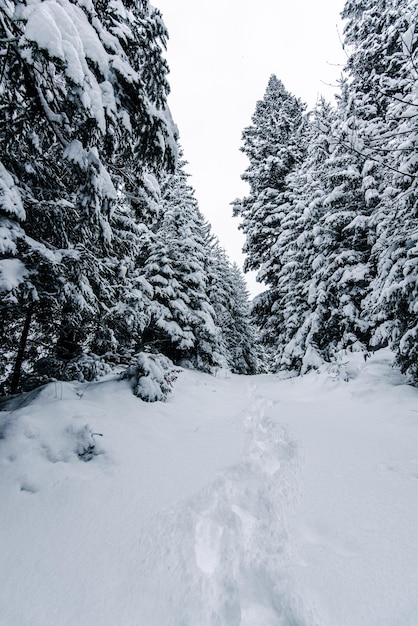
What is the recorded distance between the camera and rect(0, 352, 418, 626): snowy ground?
1.79 metres

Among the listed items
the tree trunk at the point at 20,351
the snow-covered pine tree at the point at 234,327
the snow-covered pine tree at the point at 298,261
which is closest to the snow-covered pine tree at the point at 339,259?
the snow-covered pine tree at the point at 298,261

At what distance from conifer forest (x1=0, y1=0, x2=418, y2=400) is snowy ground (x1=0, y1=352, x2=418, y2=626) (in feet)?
5.86

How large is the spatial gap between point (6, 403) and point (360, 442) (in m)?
5.21

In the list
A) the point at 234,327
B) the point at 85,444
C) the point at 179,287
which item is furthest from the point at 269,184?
the point at 85,444

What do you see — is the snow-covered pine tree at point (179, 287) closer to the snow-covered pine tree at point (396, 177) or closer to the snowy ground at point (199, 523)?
the snow-covered pine tree at point (396, 177)

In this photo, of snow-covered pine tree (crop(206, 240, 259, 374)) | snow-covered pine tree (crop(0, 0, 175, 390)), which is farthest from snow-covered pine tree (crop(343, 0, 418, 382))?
snow-covered pine tree (crop(206, 240, 259, 374))

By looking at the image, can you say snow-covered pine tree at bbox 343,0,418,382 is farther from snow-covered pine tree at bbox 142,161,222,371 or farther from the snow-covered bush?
snow-covered pine tree at bbox 142,161,222,371

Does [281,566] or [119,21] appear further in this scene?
[119,21]

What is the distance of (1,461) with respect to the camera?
306cm

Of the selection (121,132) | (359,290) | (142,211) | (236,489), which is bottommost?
(236,489)

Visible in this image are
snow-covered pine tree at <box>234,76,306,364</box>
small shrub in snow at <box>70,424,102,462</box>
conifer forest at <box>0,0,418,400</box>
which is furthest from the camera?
snow-covered pine tree at <box>234,76,306,364</box>

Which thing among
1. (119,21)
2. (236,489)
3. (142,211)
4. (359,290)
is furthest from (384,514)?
(359,290)

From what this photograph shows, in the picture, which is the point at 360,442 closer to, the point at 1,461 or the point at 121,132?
the point at 1,461

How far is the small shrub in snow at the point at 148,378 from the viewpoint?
5.81 meters
